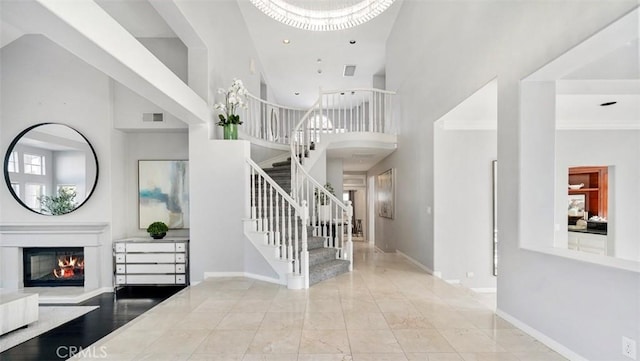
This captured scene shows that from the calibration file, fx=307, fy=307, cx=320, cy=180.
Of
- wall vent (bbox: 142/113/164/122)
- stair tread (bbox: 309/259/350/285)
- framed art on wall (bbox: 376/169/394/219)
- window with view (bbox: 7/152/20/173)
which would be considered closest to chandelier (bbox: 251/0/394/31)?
wall vent (bbox: 142/113/164/122)

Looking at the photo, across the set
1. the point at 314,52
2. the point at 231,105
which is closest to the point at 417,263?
the point at 231,105

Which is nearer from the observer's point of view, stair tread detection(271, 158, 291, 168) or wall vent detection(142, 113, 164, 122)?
wall vent detection(142, 113, 164, 122)

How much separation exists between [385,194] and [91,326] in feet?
21.7

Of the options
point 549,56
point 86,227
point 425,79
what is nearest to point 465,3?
point 425,79

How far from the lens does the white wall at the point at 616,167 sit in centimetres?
477

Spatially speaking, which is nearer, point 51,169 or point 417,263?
point 51,169

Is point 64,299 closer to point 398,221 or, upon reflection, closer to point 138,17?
point 138,17

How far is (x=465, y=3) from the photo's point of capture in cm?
396

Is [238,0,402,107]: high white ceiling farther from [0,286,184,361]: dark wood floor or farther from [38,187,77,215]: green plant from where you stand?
[0,286,184,361]: dark wood floor

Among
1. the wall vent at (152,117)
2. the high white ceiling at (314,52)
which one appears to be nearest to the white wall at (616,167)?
the high white ceiling at (314,52)

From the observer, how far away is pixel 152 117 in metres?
5.33

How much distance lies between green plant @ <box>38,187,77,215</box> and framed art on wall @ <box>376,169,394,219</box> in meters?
6.33

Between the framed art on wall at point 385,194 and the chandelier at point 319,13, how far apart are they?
13.3ft

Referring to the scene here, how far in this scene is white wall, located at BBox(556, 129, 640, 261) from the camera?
15.7ft
